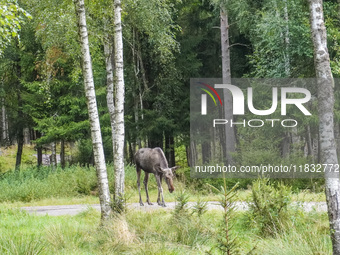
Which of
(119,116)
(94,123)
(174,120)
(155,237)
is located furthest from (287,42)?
(155,237)

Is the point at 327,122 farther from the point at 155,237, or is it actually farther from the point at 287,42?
the point at 287,42

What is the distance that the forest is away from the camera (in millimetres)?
8476

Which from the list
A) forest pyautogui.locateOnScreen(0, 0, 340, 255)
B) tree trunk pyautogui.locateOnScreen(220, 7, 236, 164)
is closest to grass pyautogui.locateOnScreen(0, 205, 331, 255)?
forest pyautogui.locateOnScreen(0, 0, 340, 255)

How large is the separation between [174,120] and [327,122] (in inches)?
881

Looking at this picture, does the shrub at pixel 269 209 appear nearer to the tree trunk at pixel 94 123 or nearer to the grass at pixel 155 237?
the grass at pixel 155 237

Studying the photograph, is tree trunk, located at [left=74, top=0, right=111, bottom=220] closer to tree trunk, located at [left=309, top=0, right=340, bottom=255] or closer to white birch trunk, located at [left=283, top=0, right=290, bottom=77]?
tree trunk, located at [left=309, top=0, right=340, bottom=255]

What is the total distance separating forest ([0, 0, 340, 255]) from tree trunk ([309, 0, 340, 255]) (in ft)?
0.05

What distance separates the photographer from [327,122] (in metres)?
7.32

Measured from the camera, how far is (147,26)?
20969mm

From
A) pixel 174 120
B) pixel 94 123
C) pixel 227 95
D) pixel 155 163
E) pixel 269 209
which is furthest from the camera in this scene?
pixel 174 120

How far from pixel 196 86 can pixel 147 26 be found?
402 inches

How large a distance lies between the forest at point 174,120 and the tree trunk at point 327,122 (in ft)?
0.05

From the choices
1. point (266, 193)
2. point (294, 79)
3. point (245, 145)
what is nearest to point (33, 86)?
point (245, 145)

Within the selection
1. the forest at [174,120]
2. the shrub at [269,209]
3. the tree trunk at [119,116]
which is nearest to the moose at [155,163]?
the forest at [174,120]
